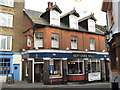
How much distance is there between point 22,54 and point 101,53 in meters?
11.2

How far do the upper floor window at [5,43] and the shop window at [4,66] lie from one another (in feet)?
4.68

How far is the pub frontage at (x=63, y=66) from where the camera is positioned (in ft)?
55.6

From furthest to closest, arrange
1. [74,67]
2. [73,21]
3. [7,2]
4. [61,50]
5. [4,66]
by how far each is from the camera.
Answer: [73,21] → [7,2] → [74,67] → [4,66] → [61,50]

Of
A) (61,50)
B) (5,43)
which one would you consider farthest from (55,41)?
(5,43)

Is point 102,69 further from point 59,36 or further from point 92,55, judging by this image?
point 59,36

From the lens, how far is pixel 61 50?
18078mm

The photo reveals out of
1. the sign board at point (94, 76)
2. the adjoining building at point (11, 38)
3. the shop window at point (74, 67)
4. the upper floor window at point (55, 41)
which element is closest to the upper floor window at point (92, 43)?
the shop window at point (74, 67)

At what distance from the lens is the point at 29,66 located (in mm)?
17938

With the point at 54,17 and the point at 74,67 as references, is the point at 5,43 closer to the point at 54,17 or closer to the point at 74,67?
the point at 54,17

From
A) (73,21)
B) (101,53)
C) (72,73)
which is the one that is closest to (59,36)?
(73,21)

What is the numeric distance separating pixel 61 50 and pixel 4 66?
305 inches

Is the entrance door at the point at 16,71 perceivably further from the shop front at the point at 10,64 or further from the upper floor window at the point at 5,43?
the upper floor window at the point at 5,43

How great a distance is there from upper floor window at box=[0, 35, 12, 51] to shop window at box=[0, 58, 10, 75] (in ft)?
4.68

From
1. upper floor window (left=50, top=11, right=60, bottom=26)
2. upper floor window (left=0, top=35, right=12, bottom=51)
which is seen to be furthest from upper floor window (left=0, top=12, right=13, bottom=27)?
upper floor window (left=50, top=11, right=60, bottom=26)
